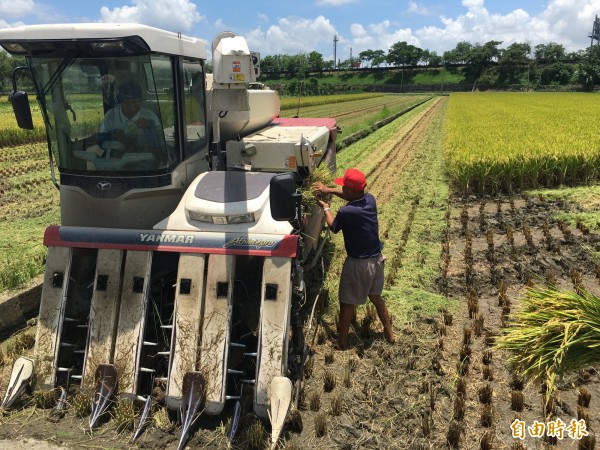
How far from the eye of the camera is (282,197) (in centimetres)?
362

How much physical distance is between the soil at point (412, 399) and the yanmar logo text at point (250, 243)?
1215mm

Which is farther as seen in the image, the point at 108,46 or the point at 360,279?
the point at 360,279

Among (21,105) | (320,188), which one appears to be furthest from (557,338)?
(21,105)

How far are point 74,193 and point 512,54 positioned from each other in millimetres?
107579

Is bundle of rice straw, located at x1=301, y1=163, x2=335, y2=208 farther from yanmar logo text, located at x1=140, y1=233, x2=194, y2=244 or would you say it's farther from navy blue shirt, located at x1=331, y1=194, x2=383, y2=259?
yanmar logo text, located at x1=140, y1=233, x2=194, y2=244

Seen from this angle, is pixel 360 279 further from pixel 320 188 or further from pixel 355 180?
pixel 320 188

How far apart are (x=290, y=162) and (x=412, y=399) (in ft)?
9.54

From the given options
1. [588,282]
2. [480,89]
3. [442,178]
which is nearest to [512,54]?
[480,89]

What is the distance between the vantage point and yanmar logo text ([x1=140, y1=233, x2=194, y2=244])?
3939mm

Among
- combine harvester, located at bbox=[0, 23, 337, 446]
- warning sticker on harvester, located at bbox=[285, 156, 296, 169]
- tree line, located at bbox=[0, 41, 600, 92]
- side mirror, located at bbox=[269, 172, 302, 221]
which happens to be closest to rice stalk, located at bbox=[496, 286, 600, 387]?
combine harvester, located at bbox=[0, 23, 337, 446]

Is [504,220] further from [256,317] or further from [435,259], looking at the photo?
[256,317]

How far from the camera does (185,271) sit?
3855 millimetres

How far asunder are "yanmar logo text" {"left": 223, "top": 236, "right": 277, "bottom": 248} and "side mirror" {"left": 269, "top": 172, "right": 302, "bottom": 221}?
265 mm

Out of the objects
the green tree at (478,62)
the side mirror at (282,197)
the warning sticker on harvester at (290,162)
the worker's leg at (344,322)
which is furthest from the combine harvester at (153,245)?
the green tree at (478,62)
